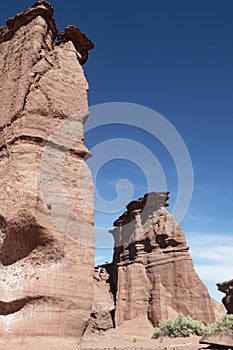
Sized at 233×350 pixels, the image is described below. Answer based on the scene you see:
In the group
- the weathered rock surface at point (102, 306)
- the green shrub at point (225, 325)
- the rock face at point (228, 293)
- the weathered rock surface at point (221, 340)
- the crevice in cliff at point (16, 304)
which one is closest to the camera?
the crevice in cliff at point (16, 304)

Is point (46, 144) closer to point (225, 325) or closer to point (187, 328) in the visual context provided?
Result: point (187, 328)

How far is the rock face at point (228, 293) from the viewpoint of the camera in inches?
1205

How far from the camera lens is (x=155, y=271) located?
33.8 metres

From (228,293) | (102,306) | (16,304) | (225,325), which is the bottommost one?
(225,325)

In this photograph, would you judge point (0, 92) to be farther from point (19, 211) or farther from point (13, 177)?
point (19, 211)

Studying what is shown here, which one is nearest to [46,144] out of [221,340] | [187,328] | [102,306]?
[221,340]

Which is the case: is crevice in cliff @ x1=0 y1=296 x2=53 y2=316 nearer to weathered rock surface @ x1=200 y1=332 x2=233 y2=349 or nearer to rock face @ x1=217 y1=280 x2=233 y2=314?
weathered rock surface @ x1=200 y1=332 x2=233 y2=349

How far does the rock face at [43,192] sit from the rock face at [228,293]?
93.6ft

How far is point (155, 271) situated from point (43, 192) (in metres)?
30.0

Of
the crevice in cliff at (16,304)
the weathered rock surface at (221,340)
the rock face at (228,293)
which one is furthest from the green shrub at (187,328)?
the crevice in cliff at (16,304)

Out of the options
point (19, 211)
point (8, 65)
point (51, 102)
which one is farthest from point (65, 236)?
point (8, 65)

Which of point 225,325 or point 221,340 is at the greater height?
point 225,325

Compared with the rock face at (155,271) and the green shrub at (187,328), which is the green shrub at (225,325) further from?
the rock face at (155,271)

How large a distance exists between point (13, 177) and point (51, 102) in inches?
69.5
